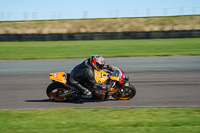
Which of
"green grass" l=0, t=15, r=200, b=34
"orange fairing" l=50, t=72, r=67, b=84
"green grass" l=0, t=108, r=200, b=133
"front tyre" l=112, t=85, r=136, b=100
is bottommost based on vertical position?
"green grass" l=0, t=108, r=200, b=133

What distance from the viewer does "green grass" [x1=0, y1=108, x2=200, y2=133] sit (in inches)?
243

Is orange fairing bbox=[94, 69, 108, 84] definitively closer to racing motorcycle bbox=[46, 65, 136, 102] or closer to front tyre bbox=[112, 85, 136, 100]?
racing motorcycle bbox=[46, 65, 136, 102]

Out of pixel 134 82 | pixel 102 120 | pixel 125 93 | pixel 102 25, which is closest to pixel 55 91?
pixel 125 93

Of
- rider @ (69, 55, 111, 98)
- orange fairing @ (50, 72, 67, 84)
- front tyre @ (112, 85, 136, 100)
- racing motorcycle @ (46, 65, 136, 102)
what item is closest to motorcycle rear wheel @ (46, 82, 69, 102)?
racing motorcycle @ (46, 65, 136, 102)

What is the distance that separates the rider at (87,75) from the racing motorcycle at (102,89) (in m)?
0.14

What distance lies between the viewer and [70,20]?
4800 centimetres

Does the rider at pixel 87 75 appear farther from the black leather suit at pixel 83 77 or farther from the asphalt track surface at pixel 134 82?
the asphalt track surface at pixel 134 82

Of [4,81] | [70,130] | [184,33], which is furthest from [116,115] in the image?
[184,33]

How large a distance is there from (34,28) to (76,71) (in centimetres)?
3953

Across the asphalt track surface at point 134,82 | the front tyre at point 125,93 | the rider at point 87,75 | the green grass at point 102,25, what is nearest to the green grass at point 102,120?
the asphalt track surface at point 134,82

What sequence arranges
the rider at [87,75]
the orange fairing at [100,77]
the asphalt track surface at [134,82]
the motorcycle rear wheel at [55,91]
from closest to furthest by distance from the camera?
the rider at [87,75]
the orange fairing at [100,77]
the asphalt track surface at [134,82]
the motorcycle rear wheel at [55,91]

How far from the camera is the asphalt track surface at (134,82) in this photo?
8945 mm

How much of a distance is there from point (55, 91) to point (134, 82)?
3.92 m

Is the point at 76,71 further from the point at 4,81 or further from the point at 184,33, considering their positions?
the point at 184,33
